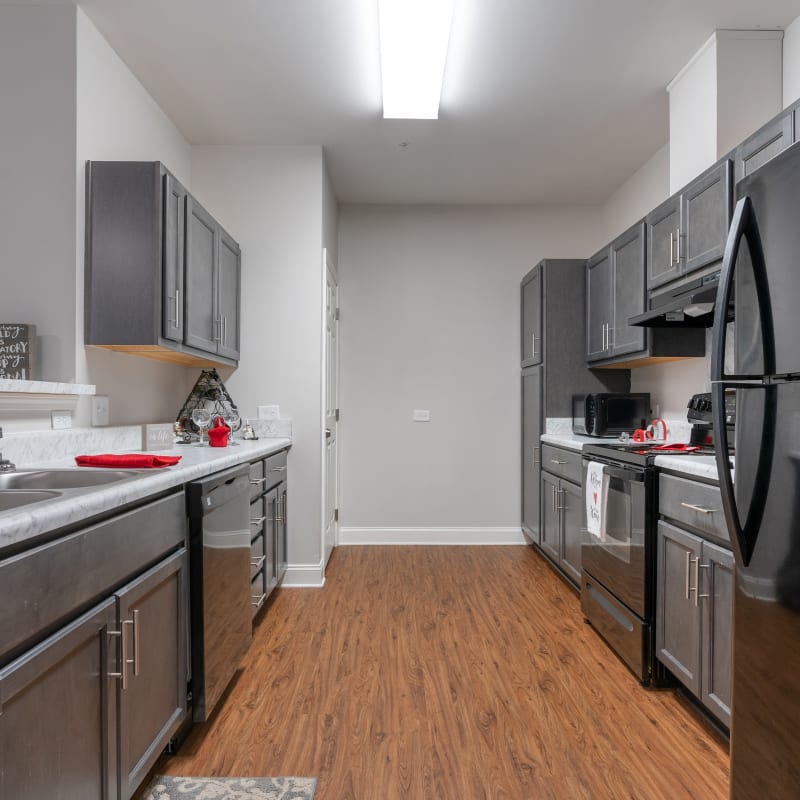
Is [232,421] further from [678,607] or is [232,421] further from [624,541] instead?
[678,607]

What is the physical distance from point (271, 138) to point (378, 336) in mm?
1709

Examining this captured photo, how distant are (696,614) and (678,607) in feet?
0.40

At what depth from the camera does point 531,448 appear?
14.1 feet

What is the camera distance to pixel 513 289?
15.5 feet

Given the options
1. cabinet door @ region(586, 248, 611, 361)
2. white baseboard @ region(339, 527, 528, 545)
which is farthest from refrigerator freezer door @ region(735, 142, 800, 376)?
white baseboard @ region(339, 527, 528, 545)

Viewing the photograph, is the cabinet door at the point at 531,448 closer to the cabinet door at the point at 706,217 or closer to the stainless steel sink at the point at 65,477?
the cabinet door at the point at 706,217

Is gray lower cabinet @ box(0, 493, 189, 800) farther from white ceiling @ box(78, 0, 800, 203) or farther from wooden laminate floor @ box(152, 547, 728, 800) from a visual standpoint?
white ceiling @ box(78, 0, 800, 203)

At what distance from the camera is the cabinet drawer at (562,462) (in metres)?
3.32

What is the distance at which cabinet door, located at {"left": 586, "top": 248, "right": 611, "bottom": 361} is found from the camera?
3.61 metres

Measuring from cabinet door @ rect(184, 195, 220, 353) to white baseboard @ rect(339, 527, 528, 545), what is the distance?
87.7 inches

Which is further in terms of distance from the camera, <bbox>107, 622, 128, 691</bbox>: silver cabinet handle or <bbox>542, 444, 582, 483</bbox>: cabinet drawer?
<bbox>542, 444, 582, 483</bbox>: cabinet drawer

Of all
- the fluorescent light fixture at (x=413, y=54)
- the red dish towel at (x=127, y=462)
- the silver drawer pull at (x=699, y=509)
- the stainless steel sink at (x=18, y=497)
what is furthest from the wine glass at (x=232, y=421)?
the silver drawer pull at (x=699, y=509)

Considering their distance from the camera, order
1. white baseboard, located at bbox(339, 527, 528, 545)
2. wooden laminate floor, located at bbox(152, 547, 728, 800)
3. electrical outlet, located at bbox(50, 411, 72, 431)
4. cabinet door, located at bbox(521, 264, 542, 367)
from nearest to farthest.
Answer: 1. wooden laminate floor, located at bbox(152, 547, 728, 800)
2. electrical outlet, located at bbox(50, 411, 72, 431)
3. cabinet door, located at bbox(521, 264, 542, 367)
4. white baseboard, located at bbox(339, 527, 528, 545)

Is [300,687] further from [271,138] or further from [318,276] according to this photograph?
[271,138]
